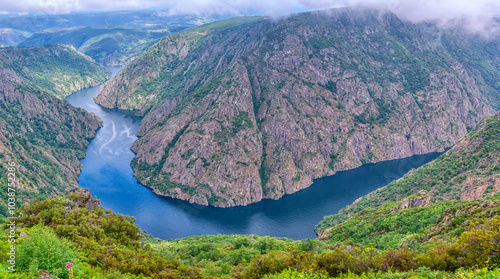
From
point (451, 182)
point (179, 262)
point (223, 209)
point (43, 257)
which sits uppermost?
point (223, 209)

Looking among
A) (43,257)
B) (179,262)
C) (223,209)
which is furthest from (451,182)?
(43,257)

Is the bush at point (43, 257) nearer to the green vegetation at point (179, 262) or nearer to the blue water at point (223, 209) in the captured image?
the green vegetation at point (179, 262)

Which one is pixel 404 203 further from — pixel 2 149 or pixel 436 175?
pixel 2 149

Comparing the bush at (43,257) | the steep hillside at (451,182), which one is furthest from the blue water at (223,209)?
the bush at (43,257)

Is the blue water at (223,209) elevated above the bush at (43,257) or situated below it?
above

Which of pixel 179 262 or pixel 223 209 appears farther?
pixel 223 209

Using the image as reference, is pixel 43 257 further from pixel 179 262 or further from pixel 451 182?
Answer: pixel 451 182

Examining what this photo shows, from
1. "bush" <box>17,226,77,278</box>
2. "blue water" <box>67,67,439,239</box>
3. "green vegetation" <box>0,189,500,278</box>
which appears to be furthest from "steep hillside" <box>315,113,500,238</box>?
Result: "bush" <box>17,226,77,278</box>

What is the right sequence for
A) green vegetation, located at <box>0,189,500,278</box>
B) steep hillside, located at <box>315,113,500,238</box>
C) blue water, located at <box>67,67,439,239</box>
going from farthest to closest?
blue water, located at <box>67,67,439,239</box>, steep hillside, located at <box>315,113,500,238</box>, green vegetation, located at <box>0,189,500,278</box>

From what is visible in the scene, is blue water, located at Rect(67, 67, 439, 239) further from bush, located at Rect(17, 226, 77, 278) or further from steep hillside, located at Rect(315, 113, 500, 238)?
bush, located at Rect(17, 226, 77, 278)
